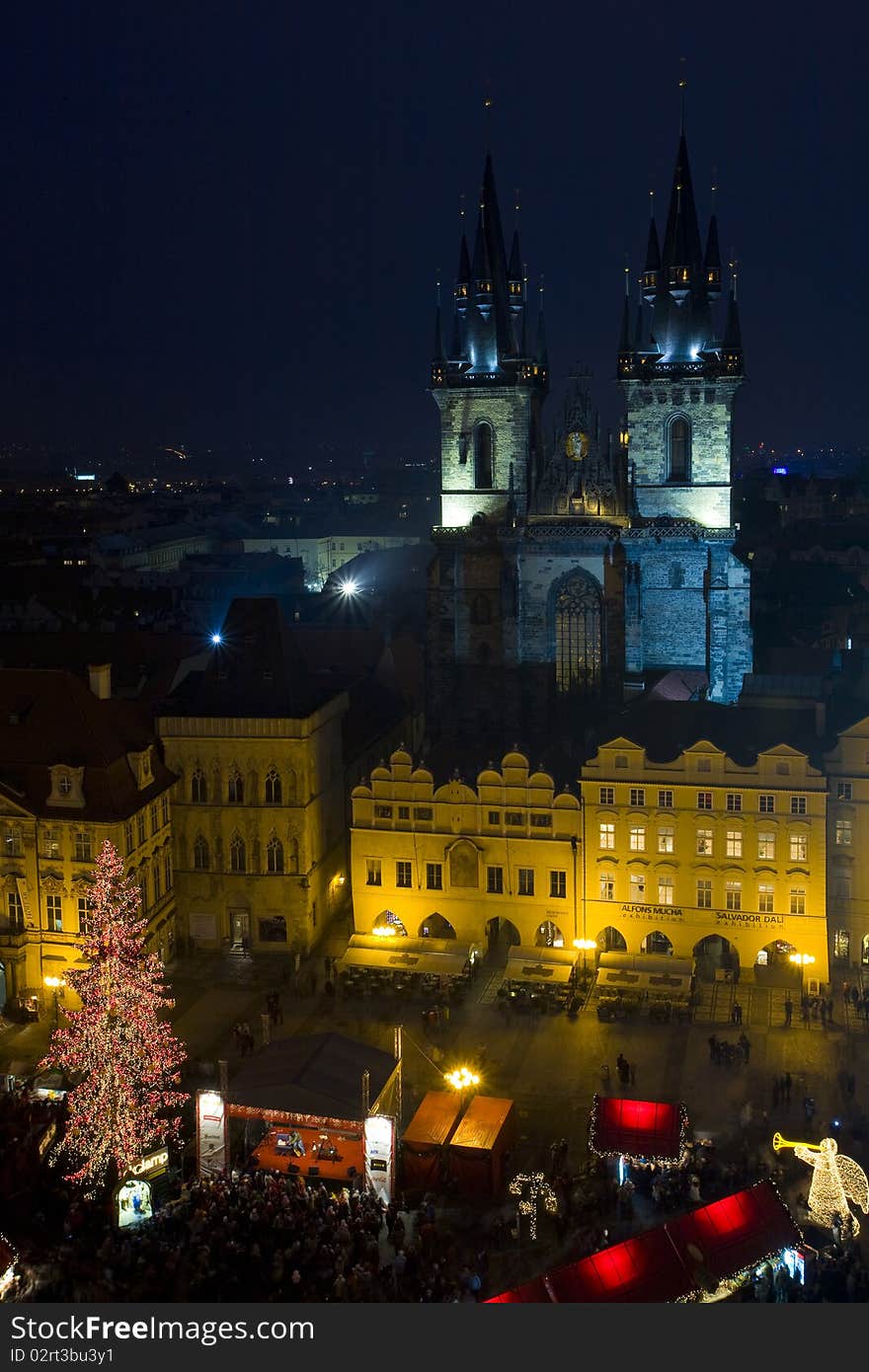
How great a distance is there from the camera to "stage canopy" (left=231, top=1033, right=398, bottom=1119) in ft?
120

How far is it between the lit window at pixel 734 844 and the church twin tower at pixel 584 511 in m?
21.4

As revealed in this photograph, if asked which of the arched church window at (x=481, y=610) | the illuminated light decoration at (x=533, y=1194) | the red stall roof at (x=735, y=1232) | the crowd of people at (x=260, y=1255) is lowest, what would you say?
the illuminated light decoration at (x=533, y=1194)

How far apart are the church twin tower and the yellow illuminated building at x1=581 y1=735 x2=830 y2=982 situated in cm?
2100

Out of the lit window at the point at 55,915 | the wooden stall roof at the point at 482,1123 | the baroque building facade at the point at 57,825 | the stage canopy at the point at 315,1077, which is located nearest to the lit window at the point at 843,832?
the wooden stall roof at the point at 482,1123

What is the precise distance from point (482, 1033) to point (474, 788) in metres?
10.8

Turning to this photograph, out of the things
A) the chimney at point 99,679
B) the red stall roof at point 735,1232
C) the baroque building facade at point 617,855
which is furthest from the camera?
the chimney at point 99,679

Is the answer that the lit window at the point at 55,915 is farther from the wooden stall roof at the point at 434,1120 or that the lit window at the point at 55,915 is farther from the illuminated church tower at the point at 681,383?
the illuminated church tower at the point at 681,383

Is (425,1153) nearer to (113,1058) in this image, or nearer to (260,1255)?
(260,1255)

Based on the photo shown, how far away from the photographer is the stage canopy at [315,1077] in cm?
3662

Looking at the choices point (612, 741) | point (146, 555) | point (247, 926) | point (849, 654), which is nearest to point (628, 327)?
point (849, 654)

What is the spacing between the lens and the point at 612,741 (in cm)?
5131

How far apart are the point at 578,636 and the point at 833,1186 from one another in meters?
43.0

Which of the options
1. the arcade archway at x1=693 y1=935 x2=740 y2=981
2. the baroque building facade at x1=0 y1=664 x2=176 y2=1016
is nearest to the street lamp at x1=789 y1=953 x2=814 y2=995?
the arcade archway at x1=693 y1=935 x2=740 y2=981

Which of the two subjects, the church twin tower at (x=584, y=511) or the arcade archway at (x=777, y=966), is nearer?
the arcade archway at (x=777, y=966)
